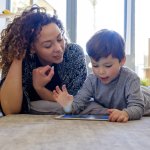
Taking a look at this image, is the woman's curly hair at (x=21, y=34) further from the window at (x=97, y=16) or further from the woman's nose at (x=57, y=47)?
the window at (x=97, y=16)

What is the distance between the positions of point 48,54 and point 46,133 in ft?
1.83

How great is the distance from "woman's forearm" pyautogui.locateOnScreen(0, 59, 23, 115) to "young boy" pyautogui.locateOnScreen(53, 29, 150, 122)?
0.17 m

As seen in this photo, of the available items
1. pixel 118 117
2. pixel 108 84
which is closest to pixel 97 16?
pixel 108 84

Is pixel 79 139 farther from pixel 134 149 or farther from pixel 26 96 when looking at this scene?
pixel 26 96

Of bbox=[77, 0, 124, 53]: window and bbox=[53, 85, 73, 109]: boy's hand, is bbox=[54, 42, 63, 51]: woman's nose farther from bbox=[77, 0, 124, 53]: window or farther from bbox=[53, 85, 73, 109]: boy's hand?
bbox=[77, 0, 124, 53]: window

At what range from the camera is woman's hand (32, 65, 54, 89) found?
47.9 inches

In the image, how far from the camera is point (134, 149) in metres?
0.56

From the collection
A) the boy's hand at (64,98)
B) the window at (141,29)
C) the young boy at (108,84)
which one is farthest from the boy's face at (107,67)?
the window at (141,29)

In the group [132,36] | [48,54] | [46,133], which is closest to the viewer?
[46,133]

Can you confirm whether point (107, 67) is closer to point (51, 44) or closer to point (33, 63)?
point (51, 44)

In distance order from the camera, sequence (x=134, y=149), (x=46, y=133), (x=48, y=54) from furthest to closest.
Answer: (x=48, y=54), (x=46, y=133), (x=134, y=149)

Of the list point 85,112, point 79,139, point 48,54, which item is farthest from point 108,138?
point 48,54

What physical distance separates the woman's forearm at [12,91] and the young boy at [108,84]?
0.17 m

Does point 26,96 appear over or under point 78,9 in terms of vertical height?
under
